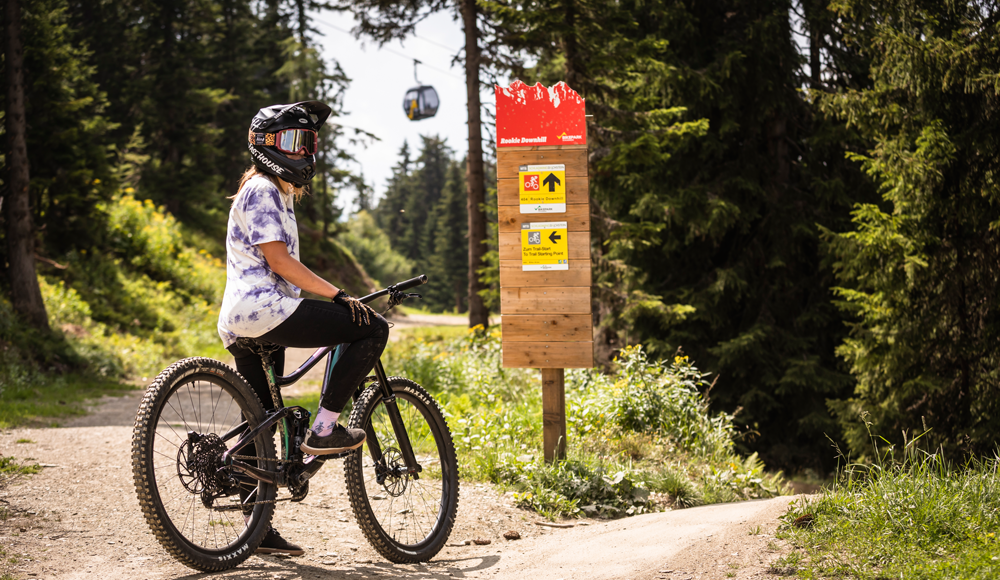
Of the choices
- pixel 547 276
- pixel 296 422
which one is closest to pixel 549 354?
pixel 547 276

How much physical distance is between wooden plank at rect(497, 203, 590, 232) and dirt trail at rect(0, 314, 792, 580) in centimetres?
218

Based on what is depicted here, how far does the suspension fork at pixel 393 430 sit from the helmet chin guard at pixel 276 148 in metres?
1.11

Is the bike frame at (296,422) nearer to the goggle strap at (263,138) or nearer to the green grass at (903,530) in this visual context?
the goggle strap at (263,138)

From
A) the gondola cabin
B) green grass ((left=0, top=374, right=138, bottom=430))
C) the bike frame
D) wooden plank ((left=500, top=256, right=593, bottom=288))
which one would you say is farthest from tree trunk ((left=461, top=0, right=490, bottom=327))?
the bike frame

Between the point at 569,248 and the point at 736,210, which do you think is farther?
the point at 736,210

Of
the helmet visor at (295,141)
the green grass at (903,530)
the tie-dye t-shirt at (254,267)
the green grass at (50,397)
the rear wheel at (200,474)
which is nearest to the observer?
the green grass at (903,530)

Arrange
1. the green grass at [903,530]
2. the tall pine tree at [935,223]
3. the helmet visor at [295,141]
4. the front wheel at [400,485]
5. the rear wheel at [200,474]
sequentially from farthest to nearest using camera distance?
the tall pine tree at [935,223] → the front wheel at [400,485] → the helmet visor at [295,141] → the rear wheel at [200,474] → the green grass at [903,530]

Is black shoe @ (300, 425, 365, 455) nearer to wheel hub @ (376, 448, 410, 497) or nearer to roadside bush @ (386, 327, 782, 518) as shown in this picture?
wheel hub @ (376, 448, 410, 497)

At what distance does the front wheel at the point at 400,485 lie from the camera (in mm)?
3814

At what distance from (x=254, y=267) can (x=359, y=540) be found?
6.56ft

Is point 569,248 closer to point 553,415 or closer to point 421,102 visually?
point 553,415

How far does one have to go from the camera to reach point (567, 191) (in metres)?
5.94

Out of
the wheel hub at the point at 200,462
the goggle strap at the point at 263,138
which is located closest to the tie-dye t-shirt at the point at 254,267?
the goggle strap at the point at 263,138

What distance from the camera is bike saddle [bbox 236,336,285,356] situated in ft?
11.8
